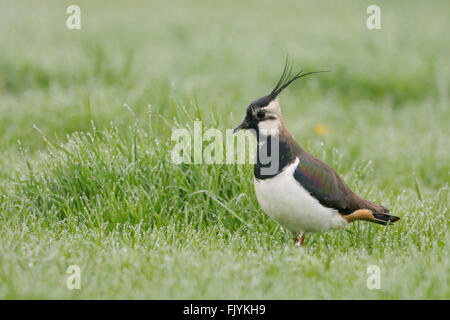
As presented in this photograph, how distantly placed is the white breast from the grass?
0.22 meters

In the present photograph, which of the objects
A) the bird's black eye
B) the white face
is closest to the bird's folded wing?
the white face

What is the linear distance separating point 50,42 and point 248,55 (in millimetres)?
2755

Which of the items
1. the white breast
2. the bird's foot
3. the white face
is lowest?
the bird's foot

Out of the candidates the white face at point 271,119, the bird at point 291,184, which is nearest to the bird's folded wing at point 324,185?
the bird at point 291,184

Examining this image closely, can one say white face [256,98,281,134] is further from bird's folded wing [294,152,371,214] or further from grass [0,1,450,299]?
grass [0,1,450,299]

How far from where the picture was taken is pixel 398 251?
12.6ft

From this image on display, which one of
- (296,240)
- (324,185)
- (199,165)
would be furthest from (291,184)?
(199,165)

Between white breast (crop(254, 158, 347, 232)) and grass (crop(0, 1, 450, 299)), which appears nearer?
grass (crop(0, 1, 450, 299))

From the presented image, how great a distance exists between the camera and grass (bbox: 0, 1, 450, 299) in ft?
11.1

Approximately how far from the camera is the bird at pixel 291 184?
365 centimetres

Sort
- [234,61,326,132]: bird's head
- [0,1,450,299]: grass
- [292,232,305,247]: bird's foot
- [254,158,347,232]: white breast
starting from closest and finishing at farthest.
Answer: [0,1,450,299]: grass < [254,158,347,232]: white breast < [234,61,326,132]: bird's head < [292,232,305,247]: bird's foot

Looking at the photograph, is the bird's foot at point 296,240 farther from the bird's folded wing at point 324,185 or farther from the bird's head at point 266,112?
the bird's head at point 266,112

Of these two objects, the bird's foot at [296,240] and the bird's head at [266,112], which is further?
the bird's foot at [296,240]

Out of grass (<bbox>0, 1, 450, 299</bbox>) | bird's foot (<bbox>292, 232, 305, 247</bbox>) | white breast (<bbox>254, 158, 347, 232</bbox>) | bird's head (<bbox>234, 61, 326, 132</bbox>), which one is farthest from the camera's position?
bird's foot (<bbox>292, 232, 305, 247</bbox>)
